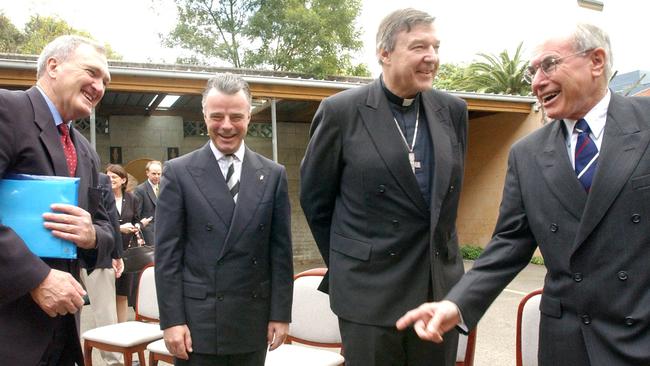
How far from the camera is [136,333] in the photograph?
4.12 metres

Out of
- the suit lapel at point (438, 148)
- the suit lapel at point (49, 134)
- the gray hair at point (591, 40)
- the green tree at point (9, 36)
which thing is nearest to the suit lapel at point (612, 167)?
the gray hair at point (591, 40)

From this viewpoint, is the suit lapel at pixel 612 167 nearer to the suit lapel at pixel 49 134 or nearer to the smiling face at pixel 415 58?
the smiling face at pixel 415 58

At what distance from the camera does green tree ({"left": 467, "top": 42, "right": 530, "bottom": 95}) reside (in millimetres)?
17891

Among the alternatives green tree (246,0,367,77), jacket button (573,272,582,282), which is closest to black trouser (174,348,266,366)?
jacket button (573,272,582,282)

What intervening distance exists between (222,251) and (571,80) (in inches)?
60.5

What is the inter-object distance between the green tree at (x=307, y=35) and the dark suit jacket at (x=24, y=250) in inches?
820

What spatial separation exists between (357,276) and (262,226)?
60 cm

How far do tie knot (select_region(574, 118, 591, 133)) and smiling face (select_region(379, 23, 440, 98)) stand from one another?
0.56 meters

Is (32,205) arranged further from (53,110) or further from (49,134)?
(53,110)

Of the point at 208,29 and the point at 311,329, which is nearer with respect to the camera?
the point at 311,329

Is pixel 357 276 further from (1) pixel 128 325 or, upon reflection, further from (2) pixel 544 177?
(1) pixel 128 325

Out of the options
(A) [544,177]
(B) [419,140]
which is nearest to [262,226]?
(B) [419,140]

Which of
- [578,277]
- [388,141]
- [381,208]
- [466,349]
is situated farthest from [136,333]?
[578,277]

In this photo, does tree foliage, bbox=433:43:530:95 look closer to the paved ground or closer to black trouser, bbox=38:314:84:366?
the paved ground
